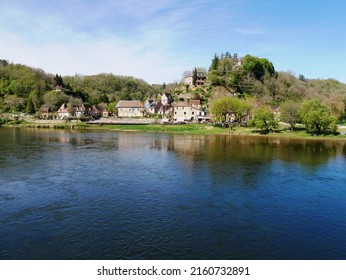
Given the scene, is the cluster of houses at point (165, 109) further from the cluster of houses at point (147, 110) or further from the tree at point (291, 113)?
the tree at point (291, 113)

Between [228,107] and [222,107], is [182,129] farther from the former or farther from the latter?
[228,107]

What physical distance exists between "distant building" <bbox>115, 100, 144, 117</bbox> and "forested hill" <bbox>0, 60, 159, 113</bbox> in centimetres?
1378

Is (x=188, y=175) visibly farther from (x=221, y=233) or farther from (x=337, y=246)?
(x=337, y=246)

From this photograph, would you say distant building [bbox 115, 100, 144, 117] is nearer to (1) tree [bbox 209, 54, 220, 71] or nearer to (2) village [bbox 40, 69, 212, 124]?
(2) village [bbox 40, 69, 212, 124]

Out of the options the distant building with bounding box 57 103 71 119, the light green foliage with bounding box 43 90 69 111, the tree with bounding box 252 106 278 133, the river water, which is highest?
the light green foliage with bounding box 43 90 69 111

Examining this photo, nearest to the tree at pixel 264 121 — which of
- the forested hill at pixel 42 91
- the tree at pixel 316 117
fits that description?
the tree at pixel 316 117

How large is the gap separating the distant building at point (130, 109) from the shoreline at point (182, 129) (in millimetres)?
24770

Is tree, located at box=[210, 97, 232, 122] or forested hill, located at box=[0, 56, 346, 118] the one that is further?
forested hill, located at box=[0, 56, 346, 118]

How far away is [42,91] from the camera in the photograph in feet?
526

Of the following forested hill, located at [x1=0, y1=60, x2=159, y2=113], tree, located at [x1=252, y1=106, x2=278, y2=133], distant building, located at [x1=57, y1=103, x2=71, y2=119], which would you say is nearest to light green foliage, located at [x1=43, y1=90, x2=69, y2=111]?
forested hill, located at [x1=0, y1=60, x2=159, y2=113]

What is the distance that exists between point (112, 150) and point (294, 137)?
175 ft

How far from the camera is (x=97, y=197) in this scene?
29.3 meters

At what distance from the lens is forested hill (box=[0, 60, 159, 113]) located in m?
147

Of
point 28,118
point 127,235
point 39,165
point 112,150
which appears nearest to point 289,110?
point 112,150
